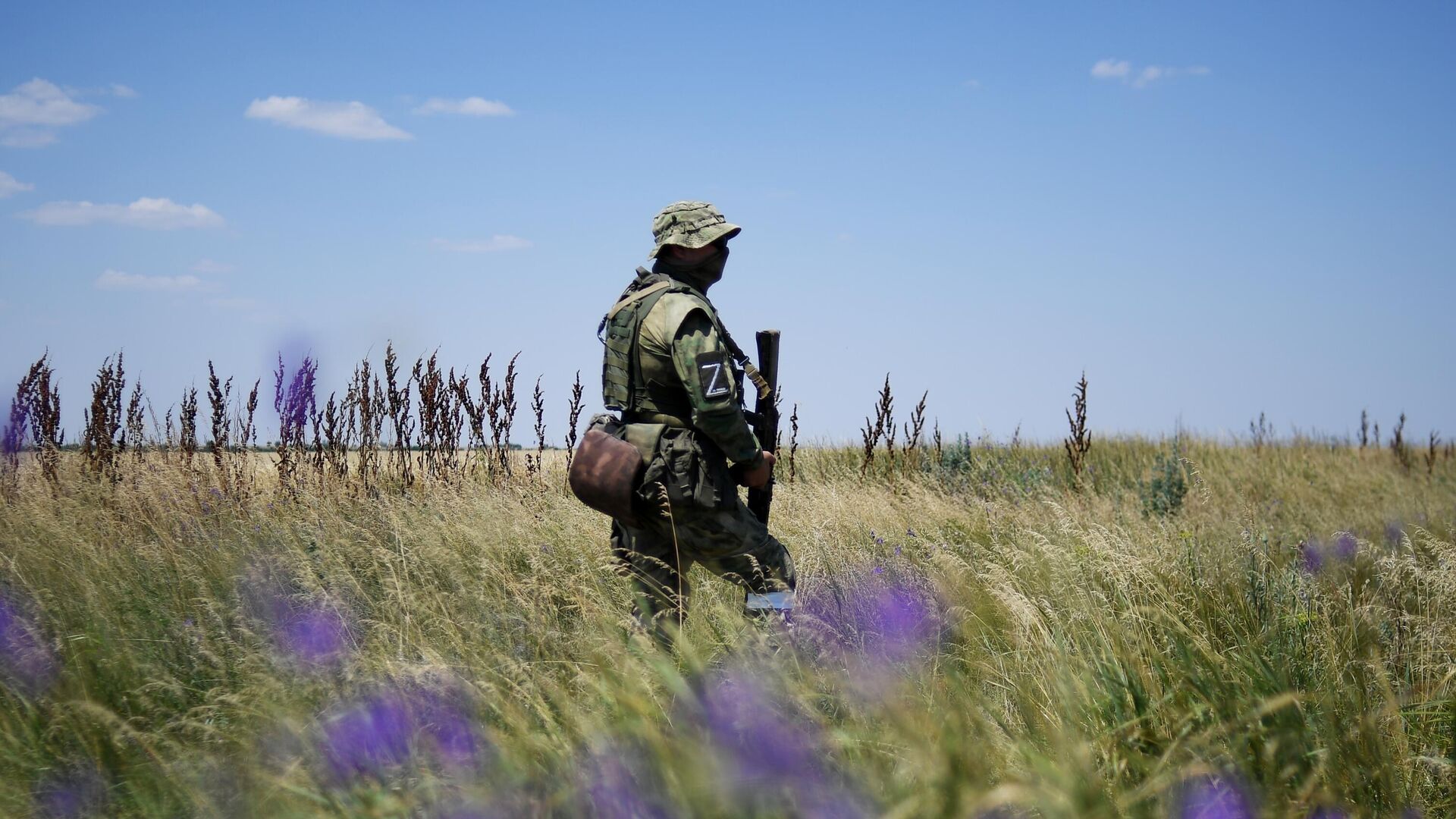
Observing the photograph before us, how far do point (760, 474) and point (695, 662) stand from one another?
6.48 ft

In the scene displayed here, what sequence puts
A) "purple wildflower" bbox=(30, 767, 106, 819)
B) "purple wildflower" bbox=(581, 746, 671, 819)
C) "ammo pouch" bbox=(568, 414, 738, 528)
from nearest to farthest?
"purple wildflower" bbox=(581, 746, 671, 819) < "purple wildflower" bbox=(30, 767, 106, 819) < "ammo pouch" bbox=(568, 414, 738, 528)

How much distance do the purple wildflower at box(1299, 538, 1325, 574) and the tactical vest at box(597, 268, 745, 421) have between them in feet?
14.3

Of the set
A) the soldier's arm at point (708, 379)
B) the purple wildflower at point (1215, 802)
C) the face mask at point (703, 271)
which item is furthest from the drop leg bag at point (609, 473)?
the purple wildflower at point (1215, 802)

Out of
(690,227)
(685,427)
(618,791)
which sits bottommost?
(618,791)

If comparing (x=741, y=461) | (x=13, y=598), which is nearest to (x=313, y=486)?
(x=13, y=598)

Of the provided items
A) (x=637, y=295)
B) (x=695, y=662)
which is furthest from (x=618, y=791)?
(x=637, y=295)

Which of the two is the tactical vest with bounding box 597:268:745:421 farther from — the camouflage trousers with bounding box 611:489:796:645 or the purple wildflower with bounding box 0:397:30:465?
the purple wildflower with bounding box 0:397:30:465

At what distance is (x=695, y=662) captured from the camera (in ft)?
7.99

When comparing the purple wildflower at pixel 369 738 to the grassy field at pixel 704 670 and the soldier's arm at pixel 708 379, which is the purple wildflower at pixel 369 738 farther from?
the soldier's arm at pixel 708 379

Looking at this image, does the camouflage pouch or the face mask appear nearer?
the camouflage pouch

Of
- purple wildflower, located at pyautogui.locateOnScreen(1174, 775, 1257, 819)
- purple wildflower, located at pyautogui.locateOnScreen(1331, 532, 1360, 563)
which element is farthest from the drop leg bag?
purple wildflower, located at pyautogui.locateOnScreen(1331, 532, 1360, 563)

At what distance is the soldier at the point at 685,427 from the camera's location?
4.04 meters

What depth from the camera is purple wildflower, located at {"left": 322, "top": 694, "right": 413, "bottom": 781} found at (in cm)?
292

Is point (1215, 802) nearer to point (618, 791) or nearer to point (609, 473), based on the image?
point (618, 791)
